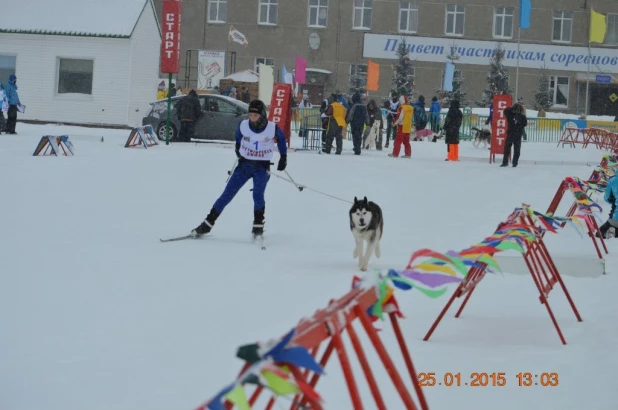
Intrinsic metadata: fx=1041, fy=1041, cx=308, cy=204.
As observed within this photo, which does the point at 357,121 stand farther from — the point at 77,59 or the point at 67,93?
the point at 67,93

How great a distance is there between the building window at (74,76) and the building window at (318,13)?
21.6 meters

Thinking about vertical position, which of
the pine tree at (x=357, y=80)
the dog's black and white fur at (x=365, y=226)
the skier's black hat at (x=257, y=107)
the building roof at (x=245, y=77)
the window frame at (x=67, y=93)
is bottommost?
the dog's black and white fur at (x=365, y=226)

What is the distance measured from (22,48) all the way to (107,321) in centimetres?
2737

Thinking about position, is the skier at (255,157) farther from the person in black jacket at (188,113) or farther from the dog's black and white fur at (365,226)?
the person in black jacket at (188,113)

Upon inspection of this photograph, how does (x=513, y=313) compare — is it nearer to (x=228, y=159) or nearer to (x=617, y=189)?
(x=617, y=189)

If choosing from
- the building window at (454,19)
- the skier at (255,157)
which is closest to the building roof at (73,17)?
the skier at (255,157)

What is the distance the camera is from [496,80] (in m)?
50.0

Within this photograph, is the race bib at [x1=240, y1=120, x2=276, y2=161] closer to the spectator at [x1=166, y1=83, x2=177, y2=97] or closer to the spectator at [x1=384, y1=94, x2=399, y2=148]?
the spectator at [x1=166, y1=83, x2=177, y2=97]

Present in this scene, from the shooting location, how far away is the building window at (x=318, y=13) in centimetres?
5222

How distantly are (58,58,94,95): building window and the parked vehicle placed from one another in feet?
20.5

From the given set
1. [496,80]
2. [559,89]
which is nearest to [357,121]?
[496,80]

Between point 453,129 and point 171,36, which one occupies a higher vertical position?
point 171,36

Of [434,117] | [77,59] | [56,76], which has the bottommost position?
[434,117]
